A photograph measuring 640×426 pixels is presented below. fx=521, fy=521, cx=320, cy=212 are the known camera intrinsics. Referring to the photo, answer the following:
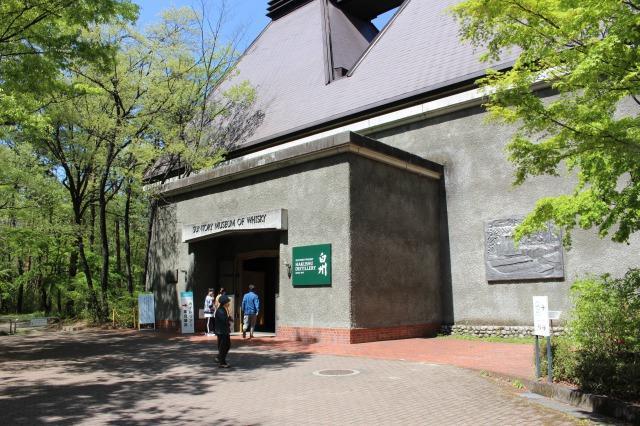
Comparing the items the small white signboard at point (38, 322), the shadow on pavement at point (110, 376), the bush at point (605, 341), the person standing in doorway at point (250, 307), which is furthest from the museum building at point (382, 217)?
the small white signboard at point (38, 322)

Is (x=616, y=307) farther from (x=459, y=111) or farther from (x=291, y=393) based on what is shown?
(x=459, y=111)

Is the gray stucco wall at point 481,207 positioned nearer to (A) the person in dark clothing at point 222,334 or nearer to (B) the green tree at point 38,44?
(A) the person in dark clothing at point 222,334

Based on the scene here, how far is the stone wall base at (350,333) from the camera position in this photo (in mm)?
14539

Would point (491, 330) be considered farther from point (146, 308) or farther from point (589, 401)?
point (146, 308)

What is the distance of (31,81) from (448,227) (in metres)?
13.8

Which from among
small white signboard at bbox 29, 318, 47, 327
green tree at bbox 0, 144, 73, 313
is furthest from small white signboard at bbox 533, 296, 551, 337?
small white signboard at bbox 29, 318, 47, 327

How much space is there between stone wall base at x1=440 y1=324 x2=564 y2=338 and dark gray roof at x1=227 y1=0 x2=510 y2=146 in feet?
27.9

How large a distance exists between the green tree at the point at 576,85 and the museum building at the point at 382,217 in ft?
16.3

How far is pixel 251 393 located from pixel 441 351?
255 inches

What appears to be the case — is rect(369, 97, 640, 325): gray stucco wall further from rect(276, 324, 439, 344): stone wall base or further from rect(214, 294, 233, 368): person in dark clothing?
rect(214, 294, 233, 368): person in dark clothing

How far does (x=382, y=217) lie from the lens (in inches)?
637

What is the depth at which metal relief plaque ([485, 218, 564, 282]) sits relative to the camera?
16.0m

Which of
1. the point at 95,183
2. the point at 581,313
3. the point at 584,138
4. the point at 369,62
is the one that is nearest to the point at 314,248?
the point at 581,313

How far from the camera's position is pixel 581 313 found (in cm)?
869
